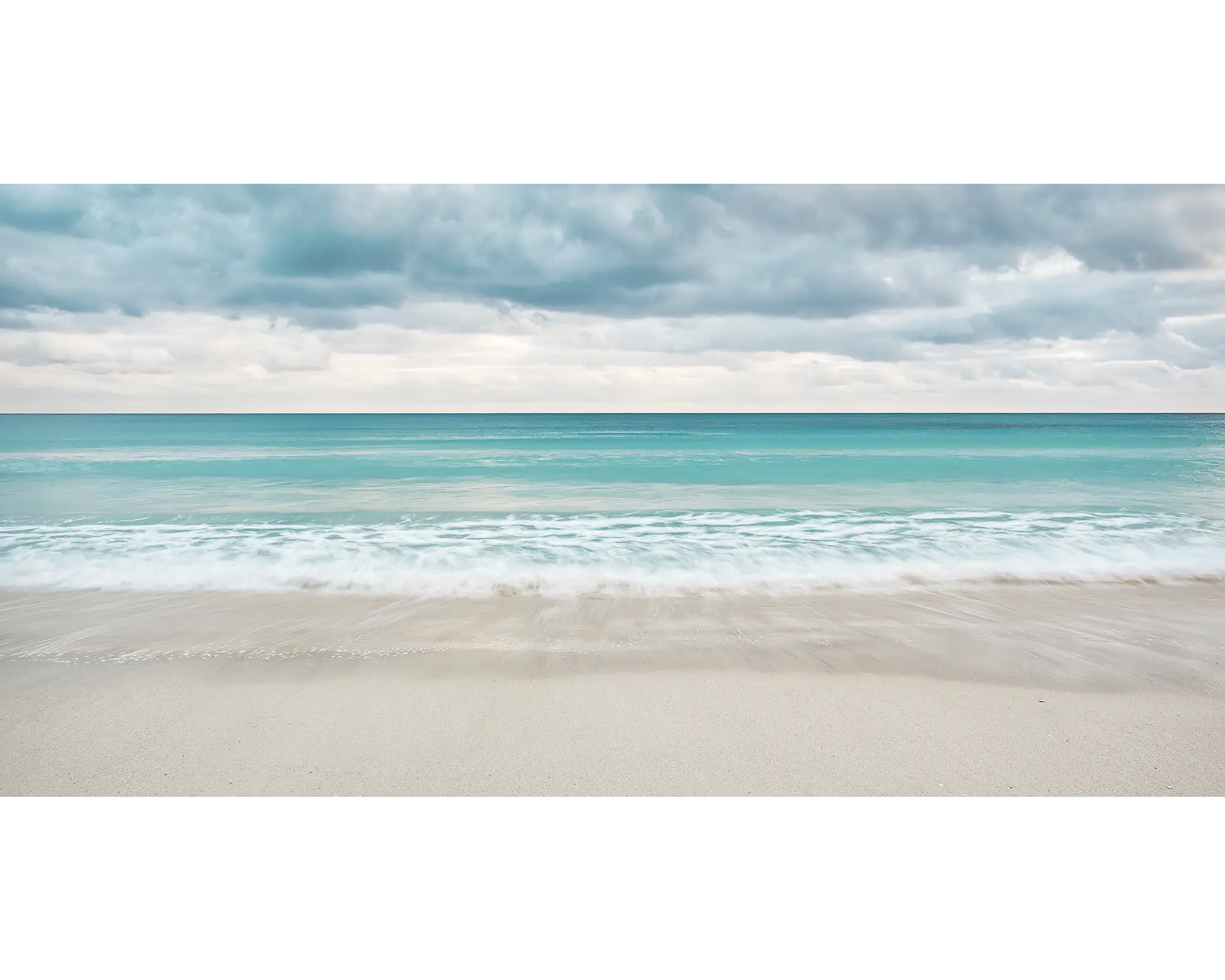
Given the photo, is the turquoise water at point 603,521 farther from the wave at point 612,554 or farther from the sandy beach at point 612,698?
the sandy beach at point 612,698

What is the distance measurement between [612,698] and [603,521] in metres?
3.75

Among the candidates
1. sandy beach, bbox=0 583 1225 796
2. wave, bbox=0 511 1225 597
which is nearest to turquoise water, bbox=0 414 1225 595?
wave, bbox=0 511 1225 597

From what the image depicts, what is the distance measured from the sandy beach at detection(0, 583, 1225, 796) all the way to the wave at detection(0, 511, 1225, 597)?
1.32 feet

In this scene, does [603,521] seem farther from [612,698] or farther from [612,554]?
[612,698]

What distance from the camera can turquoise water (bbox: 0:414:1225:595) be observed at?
4.06m

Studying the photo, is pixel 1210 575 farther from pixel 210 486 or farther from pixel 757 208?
pixel 210 486

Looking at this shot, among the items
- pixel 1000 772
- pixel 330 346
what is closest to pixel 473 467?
pixel 330 346

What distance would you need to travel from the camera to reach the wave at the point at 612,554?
3.88m

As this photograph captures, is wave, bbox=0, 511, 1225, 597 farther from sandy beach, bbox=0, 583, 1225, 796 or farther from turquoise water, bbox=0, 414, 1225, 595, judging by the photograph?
sandy beach, bbox=0, 583, 1225, 796

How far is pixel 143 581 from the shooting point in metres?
3.91

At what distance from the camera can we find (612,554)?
4547 mm


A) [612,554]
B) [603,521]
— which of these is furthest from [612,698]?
[603,521]

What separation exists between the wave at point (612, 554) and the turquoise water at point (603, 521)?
22 millimetres

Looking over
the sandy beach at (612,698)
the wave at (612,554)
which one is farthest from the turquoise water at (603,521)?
the sandy beach at (612,698)
